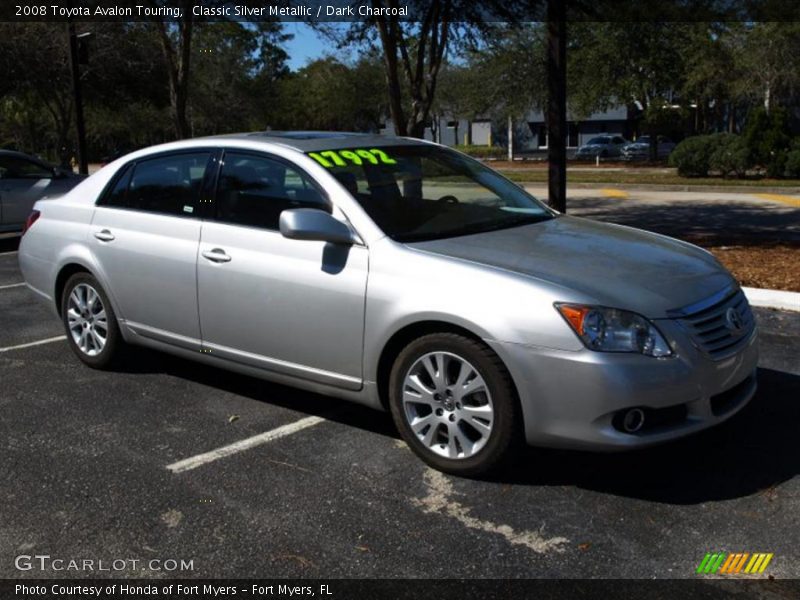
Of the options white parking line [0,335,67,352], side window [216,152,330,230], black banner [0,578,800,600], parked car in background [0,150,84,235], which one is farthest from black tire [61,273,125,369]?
parked car in background [0,150,84,235]

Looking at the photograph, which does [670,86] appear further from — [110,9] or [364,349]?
[364,349]

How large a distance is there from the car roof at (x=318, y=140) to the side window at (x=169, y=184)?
0.22 m

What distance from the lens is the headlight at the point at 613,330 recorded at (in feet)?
12.0

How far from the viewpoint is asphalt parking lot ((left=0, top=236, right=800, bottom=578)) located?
335 centimetres

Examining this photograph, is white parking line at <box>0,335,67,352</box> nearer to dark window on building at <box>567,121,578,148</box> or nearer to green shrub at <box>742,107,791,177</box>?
green shrub at <box>742,107,791,177</box>

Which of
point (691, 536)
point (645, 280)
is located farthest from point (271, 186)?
point (691, 536)

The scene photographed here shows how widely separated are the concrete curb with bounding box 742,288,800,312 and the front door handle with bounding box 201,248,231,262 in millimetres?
4752

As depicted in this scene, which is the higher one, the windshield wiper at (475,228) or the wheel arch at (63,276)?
the windshield wiper at (475,228)

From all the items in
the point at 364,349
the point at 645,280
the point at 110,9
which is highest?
the point at 110,9

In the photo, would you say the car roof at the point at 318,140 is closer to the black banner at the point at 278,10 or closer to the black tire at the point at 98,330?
the black tire at the point at 98,330

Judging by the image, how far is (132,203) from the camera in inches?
218

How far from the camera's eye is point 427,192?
505 cm

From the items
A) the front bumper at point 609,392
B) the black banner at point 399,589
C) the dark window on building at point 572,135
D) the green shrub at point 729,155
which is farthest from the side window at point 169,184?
the dark window on building at point 572,135

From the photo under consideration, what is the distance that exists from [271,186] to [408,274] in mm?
1177
